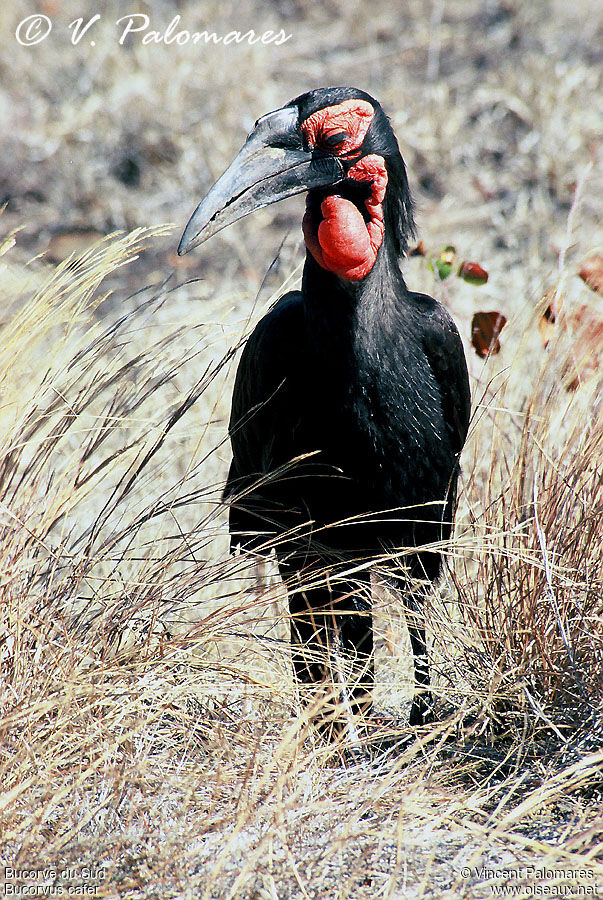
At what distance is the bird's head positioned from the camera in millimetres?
1835

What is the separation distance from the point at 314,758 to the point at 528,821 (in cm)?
42

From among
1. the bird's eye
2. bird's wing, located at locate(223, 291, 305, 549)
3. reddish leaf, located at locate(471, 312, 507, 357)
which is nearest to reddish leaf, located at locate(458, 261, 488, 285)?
reddish leaf, located at locate(471, 312, 507, 357)

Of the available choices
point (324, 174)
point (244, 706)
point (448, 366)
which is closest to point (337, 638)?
point (244, 706)

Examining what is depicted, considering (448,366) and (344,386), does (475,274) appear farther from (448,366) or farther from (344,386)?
(344,386)

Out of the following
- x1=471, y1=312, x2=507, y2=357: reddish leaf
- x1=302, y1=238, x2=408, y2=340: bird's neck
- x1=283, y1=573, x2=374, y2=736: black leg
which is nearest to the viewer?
x1=302, y1=238, x2=408, y2=340: bird's neck

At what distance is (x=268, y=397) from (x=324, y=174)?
0.51m

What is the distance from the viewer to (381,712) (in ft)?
8.14

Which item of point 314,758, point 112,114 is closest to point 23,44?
point 112,114

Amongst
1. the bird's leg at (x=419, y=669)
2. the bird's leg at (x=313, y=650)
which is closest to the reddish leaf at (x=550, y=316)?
the bird's leg at (x=419, y=669)

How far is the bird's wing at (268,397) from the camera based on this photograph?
82.8 inches

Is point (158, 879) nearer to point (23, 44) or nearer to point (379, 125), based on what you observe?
point (379, 125)

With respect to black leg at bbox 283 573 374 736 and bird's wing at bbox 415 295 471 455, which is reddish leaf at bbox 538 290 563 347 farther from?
black leg at bbox 283 573 374 736

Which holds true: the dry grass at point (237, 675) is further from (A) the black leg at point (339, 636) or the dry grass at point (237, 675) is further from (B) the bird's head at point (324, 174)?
(B) the bird's head at point (324, 174)

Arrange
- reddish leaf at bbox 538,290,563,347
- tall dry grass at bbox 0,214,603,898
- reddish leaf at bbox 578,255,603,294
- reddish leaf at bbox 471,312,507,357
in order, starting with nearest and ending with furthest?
tall dry grass at bbox 0,214,603,898 < reddish leaf at bbox 538,290,563,347 < reddish leaf at bbox 578,255,603,294 < reddish leaf at bbox 471,312,507,357
